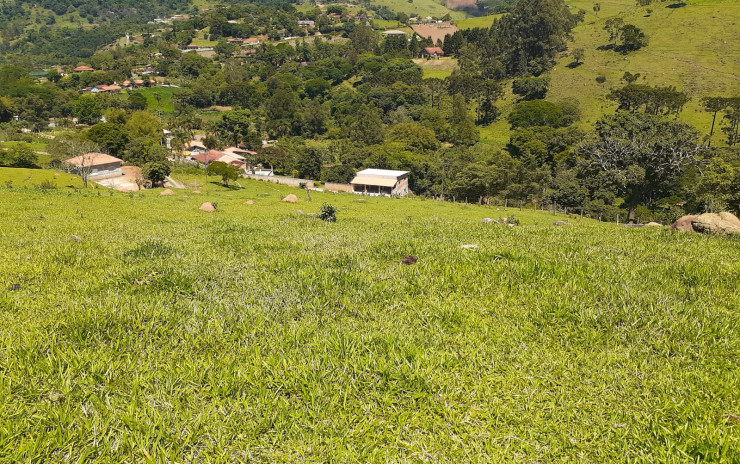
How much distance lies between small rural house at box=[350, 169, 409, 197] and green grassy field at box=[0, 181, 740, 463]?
75.7 metres

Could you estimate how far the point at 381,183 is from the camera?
8250 cm

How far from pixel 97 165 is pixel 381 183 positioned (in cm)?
5864

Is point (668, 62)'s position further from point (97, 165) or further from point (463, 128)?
point (97, 165)

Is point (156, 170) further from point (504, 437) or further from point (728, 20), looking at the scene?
point (728, 20)

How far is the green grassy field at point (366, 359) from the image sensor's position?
3.19 m

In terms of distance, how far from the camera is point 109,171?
250 feet

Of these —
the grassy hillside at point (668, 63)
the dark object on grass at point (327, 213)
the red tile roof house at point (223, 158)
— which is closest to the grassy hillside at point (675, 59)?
the grassy hillside at point (668, 63)

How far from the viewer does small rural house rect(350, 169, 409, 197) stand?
8288 centimetres

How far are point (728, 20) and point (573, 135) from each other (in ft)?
368

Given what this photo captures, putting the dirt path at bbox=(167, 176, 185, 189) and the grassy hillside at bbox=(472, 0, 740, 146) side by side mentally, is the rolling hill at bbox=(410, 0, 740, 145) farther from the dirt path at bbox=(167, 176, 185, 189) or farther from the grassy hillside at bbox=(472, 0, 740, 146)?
the dirt path at bbox=(167, 176, 185, 189)

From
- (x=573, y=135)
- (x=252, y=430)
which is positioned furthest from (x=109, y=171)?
(x=573, y=135)

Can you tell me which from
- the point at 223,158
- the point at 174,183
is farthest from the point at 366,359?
the point at 223,158

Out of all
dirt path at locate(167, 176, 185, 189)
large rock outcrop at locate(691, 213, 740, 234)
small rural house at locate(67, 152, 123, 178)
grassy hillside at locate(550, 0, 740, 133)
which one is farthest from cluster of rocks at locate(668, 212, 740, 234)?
grassy hillside at locate(550, 0, 740, 133)

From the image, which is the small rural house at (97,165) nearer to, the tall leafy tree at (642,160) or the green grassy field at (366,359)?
the green grassy field at (366,359)
